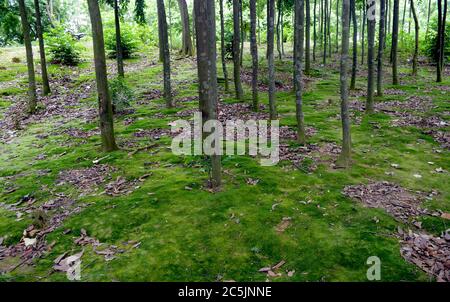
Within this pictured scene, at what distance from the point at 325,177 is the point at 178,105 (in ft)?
27.6

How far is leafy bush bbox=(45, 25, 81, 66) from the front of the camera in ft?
72.4

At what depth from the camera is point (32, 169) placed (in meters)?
9.00

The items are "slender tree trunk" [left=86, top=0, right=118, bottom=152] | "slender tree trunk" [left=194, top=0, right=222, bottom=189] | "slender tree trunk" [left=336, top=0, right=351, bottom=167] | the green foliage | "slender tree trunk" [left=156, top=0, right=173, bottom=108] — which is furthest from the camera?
the green foliage

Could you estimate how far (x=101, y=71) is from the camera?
8.55 metres

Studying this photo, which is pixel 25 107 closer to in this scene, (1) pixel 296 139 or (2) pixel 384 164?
(1) pixel 296 139

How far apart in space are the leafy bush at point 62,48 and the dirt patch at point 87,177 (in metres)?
16.9

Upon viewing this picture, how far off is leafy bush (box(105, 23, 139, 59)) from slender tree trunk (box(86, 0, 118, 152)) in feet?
55.8

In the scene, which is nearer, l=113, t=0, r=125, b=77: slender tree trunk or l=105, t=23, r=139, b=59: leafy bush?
l=113, t=0, r=125, b=77: slender tree trunk

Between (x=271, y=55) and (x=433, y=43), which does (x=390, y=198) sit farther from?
(x=433, y=43)

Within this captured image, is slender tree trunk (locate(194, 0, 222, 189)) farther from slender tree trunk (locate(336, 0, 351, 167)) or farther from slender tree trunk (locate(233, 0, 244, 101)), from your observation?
slender tree trunk (locate(233, 0, 244, 101))

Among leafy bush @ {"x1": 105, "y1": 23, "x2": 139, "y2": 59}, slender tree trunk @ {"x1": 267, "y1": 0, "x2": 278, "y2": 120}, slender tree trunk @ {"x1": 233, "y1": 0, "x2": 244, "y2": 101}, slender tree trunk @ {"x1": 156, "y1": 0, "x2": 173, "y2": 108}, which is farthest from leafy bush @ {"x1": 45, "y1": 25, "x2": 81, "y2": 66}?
slender tree trunk @ {"x1": 267, "y1": 0, "x2": 278, "y2": 120}
